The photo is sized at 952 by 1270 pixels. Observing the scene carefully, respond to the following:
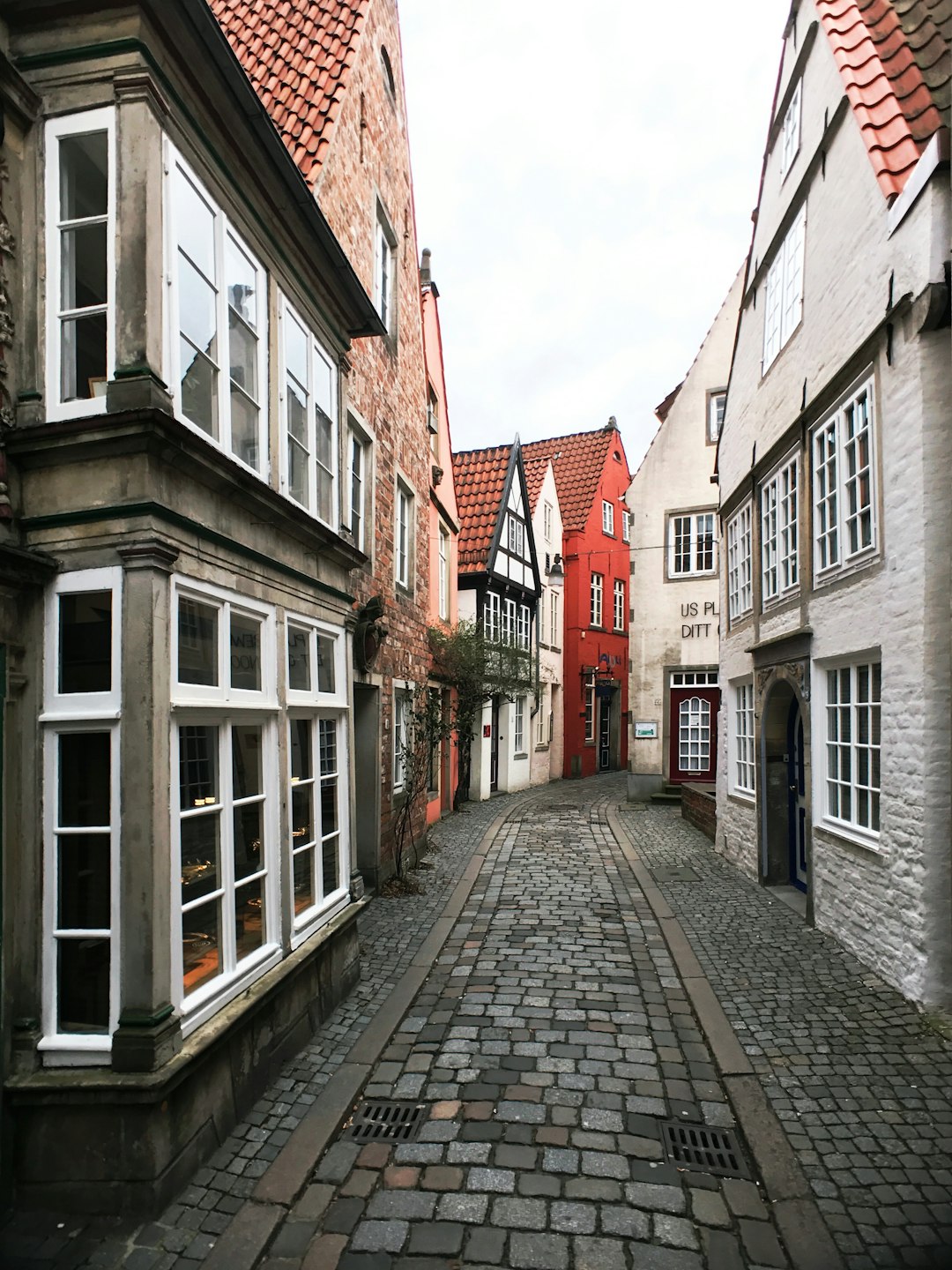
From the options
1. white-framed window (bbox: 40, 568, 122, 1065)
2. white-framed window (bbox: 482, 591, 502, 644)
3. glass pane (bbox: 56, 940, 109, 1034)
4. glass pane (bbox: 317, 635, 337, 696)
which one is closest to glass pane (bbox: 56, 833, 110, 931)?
white-framed window (bbox: 40, 568, 122, 1065)

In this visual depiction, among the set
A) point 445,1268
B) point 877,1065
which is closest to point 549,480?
point 877,1065

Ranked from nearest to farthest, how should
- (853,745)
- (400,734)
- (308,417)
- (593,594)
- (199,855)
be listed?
(199,855) → (308,417) → (853,745) → (400,734) → (593,594)

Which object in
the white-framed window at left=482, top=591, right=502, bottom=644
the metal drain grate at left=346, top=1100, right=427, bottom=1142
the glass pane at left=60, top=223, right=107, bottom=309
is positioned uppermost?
the glass pane at left=60, top=223, right=107, bottom=309

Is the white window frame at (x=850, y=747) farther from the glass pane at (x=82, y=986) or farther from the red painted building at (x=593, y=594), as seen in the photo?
the red painted building at (x=593, y=594)

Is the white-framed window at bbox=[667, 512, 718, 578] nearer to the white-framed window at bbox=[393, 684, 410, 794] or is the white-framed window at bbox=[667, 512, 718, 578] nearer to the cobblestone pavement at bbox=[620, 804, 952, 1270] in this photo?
the white-framed window at bbox=[393, 684, 410, 794]

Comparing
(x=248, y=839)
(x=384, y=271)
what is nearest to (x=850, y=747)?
(x=248, y=839)

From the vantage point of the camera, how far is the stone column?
3.63 m

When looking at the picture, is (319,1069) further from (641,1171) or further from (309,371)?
(309,371)

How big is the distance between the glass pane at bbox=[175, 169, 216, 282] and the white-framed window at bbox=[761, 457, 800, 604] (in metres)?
6.92

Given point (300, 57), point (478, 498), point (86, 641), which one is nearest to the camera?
point (86, 641)

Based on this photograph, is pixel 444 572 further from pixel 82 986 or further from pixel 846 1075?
pixel 82 986

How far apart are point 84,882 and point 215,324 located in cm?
311

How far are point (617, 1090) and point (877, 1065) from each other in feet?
5.45

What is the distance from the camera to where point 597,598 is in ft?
89.9
